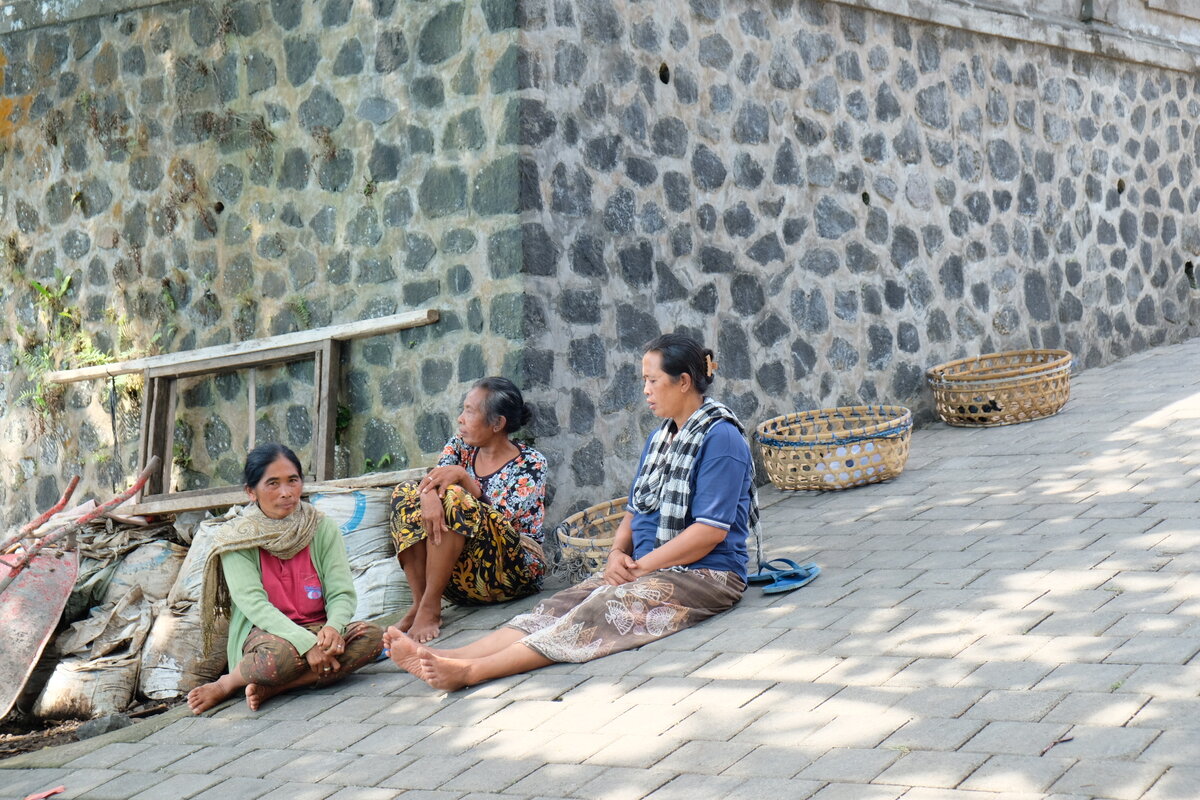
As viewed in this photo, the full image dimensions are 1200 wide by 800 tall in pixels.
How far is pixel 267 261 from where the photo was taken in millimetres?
7008

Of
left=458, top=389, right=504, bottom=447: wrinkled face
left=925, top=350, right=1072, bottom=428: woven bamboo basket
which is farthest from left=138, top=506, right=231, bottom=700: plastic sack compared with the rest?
left=925, top=350, right=1072, bottom=428: woven bamboo basket

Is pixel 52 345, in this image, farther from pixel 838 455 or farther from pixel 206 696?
pixel 838 455

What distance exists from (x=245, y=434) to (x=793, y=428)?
286 centimetres

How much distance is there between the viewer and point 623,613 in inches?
185

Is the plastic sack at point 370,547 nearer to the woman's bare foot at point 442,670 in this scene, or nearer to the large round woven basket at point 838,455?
the woman's bare foot at point 442,670

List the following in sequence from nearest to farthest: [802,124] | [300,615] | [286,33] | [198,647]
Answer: [300,615]
[198,647]
[286,33]
[802,124]

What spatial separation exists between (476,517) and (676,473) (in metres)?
0.92

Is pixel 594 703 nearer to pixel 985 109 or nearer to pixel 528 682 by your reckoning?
pixel 528 682

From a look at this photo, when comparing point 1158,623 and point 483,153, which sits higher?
point 483,153

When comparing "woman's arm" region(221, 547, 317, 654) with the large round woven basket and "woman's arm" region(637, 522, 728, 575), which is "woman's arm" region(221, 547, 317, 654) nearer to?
"woman's arm" region(637, 522, 728, 575)

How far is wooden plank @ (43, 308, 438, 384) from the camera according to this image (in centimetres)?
640

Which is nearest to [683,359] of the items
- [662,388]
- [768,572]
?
[662,388]

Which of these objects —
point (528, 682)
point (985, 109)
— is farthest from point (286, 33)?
point (985, 109)

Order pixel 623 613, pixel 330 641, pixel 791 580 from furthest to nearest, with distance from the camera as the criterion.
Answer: pixel 791 580 < pixel 330 641 < pixel 623 613
